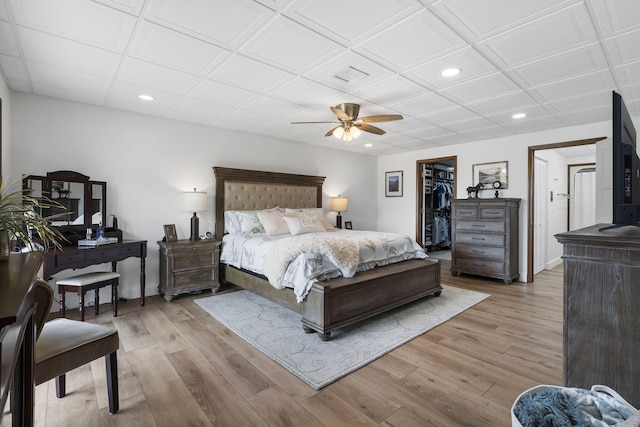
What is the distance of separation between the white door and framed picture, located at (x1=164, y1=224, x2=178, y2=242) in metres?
5.80

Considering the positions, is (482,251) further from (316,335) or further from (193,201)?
(193,201)

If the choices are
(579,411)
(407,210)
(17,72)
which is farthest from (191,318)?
(407,210)

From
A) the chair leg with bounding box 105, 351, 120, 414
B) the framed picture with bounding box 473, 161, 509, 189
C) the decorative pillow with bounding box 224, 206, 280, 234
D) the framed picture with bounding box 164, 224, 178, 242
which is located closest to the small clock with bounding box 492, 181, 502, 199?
the framed picture with bounding box 473, 161, 509, 189

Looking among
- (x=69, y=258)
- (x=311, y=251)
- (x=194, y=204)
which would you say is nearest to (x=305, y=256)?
(x=311, y=251)

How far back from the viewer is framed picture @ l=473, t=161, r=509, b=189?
17.1ft

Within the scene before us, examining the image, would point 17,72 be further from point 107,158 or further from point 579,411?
point 579,411

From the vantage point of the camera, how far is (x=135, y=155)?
4.04 metres

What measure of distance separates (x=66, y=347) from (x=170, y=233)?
107 inches

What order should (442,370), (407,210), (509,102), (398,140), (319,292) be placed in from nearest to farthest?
(442,370) < (319,292) < (509,102) < (398,140) < (407,210)

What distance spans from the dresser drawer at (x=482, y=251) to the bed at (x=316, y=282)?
1523mm

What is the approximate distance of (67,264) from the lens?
3.00 meters

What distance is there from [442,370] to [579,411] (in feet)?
4.78

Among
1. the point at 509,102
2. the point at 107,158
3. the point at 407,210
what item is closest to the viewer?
the point at 509,102

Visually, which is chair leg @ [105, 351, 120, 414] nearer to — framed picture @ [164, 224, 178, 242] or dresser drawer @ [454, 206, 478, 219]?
framed picture @ [164, 224, 178, 242]
